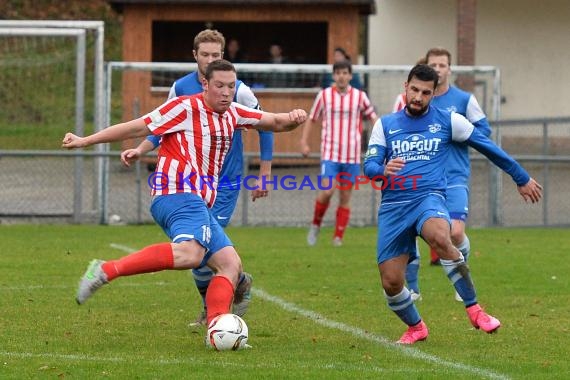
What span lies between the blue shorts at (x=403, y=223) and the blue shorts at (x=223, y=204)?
1353mm

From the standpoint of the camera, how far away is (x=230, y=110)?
304 inches

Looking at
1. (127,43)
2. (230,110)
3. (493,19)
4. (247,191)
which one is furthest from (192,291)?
(493,19)

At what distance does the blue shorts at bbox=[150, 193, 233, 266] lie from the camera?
7.32 m

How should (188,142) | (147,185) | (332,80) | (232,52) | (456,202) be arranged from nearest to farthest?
(188,142)
(456,202)
(147,185)
(332,80)
(232,52)

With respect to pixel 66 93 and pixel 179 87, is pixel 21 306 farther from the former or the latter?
pixel 66 93

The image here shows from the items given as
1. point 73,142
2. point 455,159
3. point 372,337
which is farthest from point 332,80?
point 73,142

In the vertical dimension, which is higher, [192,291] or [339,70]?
[339,70]

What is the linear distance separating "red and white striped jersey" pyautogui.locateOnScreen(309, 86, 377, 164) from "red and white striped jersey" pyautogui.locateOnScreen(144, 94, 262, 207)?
23.1ft

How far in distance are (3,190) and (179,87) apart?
9038mm

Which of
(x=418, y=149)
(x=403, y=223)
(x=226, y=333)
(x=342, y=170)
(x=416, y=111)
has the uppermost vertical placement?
(x=416, y=111)

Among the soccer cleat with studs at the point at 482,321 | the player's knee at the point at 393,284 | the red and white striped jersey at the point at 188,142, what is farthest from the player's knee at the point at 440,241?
the red and white striped jersey at the point at 188,142

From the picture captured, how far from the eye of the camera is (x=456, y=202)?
976cm

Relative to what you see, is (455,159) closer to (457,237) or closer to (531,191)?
(457,237)

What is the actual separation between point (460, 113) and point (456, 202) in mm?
715
